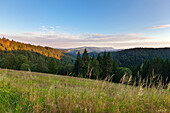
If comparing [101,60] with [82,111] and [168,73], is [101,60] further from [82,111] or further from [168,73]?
[82,111]

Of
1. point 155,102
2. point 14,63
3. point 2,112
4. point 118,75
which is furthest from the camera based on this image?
point 14,63

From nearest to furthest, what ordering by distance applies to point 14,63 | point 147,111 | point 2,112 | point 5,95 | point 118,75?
1. point 2,112
2. point 147,111
3. point 5,95
4. point 118,75
5. point 14,63

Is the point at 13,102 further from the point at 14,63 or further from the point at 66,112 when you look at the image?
the point at 14,63

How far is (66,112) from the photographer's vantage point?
292 cm

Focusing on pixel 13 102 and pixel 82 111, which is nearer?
pixel 82 111

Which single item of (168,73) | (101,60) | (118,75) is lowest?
(118,75)

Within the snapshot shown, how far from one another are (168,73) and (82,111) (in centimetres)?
4954

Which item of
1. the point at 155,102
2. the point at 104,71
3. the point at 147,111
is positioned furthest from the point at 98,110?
the point at 104,71

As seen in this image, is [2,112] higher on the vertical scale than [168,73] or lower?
higher

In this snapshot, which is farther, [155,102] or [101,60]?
[101,60]

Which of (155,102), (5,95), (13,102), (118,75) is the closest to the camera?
(13,102)

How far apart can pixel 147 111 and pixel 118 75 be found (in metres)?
49.2

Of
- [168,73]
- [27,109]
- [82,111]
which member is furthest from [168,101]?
[168,73]

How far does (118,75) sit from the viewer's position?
49594mm
